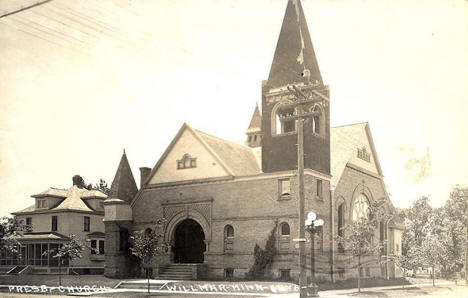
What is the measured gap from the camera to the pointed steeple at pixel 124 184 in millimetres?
38312

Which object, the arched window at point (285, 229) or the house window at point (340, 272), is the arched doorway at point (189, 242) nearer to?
the arched window at point (285, 229)

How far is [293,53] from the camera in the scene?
1276 inches

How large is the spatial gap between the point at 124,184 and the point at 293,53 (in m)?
14.9

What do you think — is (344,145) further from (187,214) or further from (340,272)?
(187,214)

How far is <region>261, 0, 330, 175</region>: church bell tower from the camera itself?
32.3 meters

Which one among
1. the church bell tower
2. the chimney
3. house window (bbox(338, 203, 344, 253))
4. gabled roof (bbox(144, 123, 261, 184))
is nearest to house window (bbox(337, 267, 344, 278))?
house window (bbox(338, 203, 344, 253))

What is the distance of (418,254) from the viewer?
34.5 m

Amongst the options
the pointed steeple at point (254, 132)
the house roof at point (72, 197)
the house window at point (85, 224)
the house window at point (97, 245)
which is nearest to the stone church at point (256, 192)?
the house roof at point (72, 197)

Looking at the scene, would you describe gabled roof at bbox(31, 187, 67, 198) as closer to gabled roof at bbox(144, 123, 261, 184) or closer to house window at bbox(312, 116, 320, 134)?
gabled roof at bbox(144, 123, 261, 184)

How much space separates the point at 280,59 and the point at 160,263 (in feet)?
48.7

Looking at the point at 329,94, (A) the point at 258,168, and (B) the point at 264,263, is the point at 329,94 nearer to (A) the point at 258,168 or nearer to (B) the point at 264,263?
(A) the point at 258,168

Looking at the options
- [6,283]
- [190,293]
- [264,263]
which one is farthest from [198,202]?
[6,283]

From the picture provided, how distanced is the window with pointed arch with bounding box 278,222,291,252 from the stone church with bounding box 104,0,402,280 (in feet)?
0.18

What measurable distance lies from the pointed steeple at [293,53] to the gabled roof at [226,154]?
5295 mm
